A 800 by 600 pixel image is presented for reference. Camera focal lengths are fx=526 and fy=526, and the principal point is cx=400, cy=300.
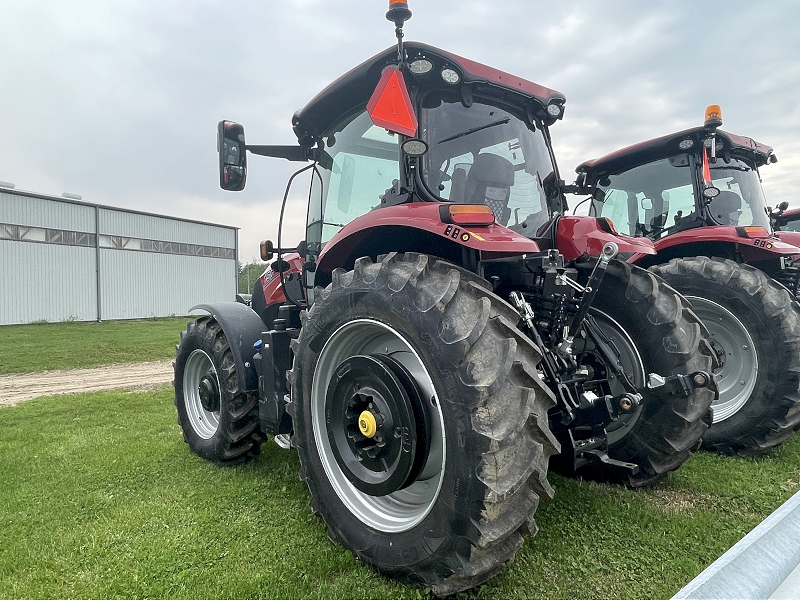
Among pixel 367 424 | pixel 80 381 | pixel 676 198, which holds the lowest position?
pixel 80 381

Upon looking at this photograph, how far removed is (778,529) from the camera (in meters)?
1.09

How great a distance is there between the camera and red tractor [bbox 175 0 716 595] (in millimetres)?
2012

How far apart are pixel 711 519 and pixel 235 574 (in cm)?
247

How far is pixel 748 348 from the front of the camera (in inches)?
167

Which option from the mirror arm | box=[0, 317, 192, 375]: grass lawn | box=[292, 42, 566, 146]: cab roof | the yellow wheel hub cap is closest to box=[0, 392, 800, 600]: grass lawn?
the yellow wheel hub cap

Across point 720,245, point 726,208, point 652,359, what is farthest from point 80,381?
point 726,208

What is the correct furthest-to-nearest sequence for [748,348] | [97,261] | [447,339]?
[97,261] → [748,348] → [447,339]

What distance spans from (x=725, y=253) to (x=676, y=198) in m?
0.80

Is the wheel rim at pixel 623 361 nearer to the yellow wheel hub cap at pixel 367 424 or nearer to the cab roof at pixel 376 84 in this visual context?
the cab roof at pixel 376 84

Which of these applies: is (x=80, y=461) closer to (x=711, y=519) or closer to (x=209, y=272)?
Result: (x=711, y=519)

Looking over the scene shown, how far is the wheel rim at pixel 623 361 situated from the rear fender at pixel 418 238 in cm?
91

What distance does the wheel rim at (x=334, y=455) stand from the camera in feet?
7.78

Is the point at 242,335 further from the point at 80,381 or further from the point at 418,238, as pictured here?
the point at 80,381

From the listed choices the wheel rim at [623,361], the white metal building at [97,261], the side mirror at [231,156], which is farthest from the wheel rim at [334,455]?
the white metal building at [97,261]
